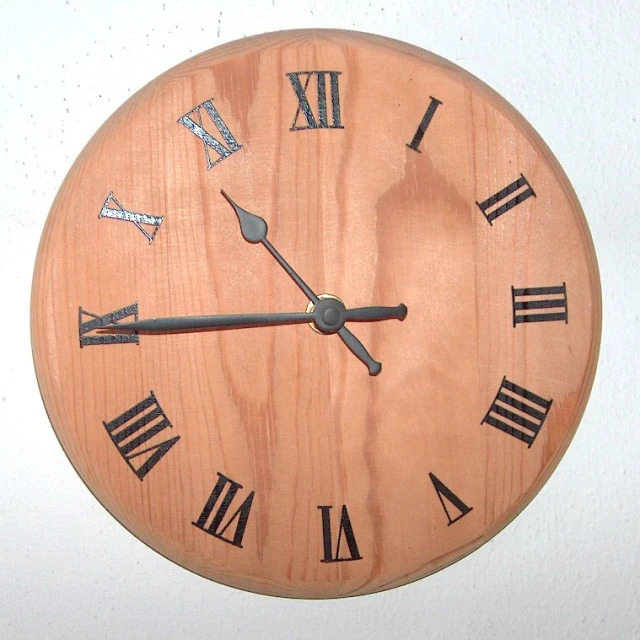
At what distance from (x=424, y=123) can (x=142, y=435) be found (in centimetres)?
43

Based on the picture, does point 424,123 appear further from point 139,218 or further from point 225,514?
point 225,514

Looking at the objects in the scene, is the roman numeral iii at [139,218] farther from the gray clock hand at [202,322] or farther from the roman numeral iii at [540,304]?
the roman numeral iii at [540,304]

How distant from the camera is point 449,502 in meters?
0.99

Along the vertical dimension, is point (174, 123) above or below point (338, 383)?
above

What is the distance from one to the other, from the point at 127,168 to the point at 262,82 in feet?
0.53

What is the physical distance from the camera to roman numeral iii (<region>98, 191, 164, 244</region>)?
0.95 meters

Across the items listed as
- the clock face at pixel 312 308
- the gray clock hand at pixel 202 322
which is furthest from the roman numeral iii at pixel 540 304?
the gray clock hand at pixel 202 322

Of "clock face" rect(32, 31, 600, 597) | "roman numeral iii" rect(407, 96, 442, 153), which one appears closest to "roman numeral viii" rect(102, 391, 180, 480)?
"clock face" rect(32, 31, 600, 597)

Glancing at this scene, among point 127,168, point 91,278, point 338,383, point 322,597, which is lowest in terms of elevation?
point 322,597

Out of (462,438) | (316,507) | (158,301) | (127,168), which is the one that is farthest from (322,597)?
(127,168)

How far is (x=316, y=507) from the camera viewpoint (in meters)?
0.98

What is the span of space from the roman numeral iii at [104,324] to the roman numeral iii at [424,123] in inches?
12.7

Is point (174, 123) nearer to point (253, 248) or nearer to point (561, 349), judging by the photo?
point (253, 248)

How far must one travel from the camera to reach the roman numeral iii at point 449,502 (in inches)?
38.8
